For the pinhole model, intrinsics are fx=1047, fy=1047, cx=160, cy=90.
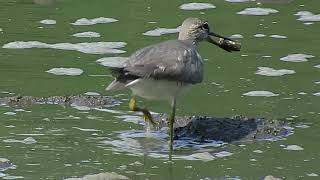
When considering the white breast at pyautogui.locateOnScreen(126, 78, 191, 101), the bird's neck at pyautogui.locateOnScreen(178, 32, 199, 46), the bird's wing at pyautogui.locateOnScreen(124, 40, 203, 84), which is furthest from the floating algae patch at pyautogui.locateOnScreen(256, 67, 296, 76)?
the white breast at pyautogui.locateOnScreen(126, 78, 191, 101)

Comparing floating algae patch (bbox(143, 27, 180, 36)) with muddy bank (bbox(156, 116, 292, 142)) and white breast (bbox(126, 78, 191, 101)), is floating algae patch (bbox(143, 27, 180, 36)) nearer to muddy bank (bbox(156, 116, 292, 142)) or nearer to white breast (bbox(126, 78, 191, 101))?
muddy bank (bbox(156, 116, 292, 142))

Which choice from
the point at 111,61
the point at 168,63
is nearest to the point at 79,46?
the point at 111,61

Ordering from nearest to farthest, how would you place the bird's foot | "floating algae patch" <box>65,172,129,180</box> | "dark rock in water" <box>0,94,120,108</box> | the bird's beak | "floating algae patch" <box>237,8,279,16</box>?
"floating algae patch" <box>65,172,129,180</box>
the bird's foot
"dark rock in water" <box>0,94,120,108</box>
the bird's beak
"floating algae patch" <box>237,8,279,16</box>

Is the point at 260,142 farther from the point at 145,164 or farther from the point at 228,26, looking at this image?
the point at 228,26

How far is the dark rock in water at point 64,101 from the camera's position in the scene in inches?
337

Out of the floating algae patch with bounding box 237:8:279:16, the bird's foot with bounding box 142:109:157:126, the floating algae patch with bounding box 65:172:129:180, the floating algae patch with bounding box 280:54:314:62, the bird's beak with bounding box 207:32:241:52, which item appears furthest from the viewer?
the floating algae patch with bounding box 237:8:279:16

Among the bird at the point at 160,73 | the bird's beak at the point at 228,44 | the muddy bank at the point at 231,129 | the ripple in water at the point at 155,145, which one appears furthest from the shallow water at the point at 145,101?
the bird at the point at 160,73

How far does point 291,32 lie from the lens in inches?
422

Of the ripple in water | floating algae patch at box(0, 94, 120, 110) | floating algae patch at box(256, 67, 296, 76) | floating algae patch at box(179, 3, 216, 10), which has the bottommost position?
the ripple in water

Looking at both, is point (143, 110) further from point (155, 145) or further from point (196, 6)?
point (196, 6)

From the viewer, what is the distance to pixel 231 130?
8.00m

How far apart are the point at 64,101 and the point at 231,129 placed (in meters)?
1.49

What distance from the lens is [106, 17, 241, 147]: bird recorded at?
750 cm

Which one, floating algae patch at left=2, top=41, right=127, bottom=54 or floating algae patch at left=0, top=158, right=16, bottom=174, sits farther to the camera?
floating algae patch at left=2, top=41, right=127, bottom=54
